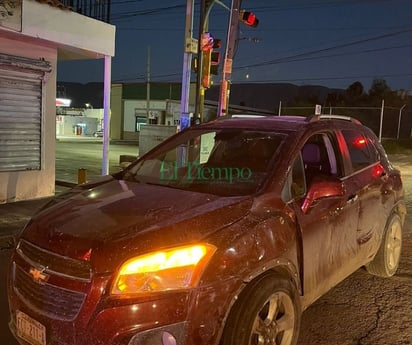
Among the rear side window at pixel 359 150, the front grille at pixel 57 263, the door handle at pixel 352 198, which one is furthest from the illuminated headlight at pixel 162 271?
the rear side window at pixel 359 150

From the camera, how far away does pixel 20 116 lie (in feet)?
30.2

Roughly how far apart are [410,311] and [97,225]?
3212 mm

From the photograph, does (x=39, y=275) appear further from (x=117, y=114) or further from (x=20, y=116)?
(x=117, y=114)

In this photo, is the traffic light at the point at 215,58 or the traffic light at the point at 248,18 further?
the traffic light at the point at 248,18

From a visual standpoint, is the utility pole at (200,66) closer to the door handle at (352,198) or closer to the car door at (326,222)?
the car door at (326,222)

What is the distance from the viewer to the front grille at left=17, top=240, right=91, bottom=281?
2.68 metres

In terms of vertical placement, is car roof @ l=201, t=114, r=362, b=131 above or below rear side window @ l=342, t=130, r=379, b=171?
above

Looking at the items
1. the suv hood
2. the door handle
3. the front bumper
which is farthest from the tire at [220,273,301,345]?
the door handle

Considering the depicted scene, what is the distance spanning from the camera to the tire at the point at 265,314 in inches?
112

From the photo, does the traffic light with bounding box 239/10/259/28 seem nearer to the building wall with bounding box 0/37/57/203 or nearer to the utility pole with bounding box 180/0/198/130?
the utility pole with bounding box 180/0/198/130

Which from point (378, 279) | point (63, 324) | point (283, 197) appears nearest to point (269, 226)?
point (283, 197)

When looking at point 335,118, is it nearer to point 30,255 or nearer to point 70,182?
point 30,255

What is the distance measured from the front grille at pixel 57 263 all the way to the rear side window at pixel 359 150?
287 cm

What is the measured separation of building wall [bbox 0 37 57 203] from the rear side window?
20.8 ft
